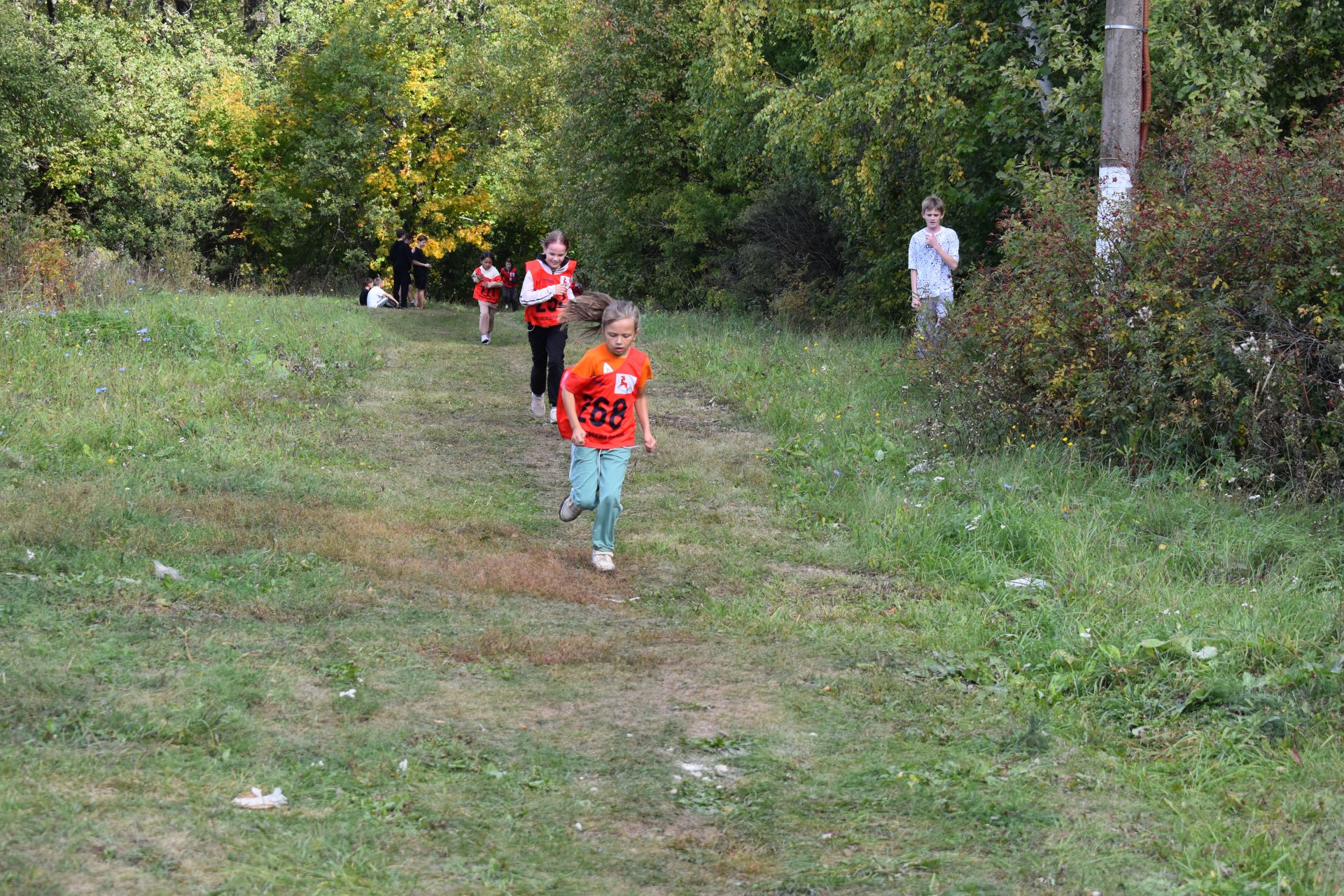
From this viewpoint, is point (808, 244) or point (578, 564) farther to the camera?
point (808, 244)

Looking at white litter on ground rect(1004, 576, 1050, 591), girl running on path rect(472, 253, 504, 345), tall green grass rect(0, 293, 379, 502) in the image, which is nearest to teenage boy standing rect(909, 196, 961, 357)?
tall green grass rect(0, 293, 379, 502)

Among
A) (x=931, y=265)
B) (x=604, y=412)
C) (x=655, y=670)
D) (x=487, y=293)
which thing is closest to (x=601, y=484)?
(x=604, y=412)

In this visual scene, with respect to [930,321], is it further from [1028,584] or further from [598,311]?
[1028,584]

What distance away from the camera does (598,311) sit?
8297 mm

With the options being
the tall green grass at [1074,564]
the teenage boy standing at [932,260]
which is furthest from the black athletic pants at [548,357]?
the teenage boy standing at [932,260]

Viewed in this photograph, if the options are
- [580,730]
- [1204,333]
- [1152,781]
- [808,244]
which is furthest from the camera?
[808,244]

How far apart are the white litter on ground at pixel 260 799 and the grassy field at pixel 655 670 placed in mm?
52

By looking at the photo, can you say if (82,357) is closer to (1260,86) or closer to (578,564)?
(578,564)

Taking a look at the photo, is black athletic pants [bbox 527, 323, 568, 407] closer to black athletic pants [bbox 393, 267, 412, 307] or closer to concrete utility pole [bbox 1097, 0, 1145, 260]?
concrete utility pole [bbox 1097, 0, 1145, 260]

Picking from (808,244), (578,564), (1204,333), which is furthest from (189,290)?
(1204,333)

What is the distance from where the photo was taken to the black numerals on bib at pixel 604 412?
7.96 metres

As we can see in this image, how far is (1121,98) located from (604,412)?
504 centimetres

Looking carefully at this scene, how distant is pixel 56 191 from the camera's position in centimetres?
3769

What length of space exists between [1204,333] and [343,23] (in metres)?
36.3
